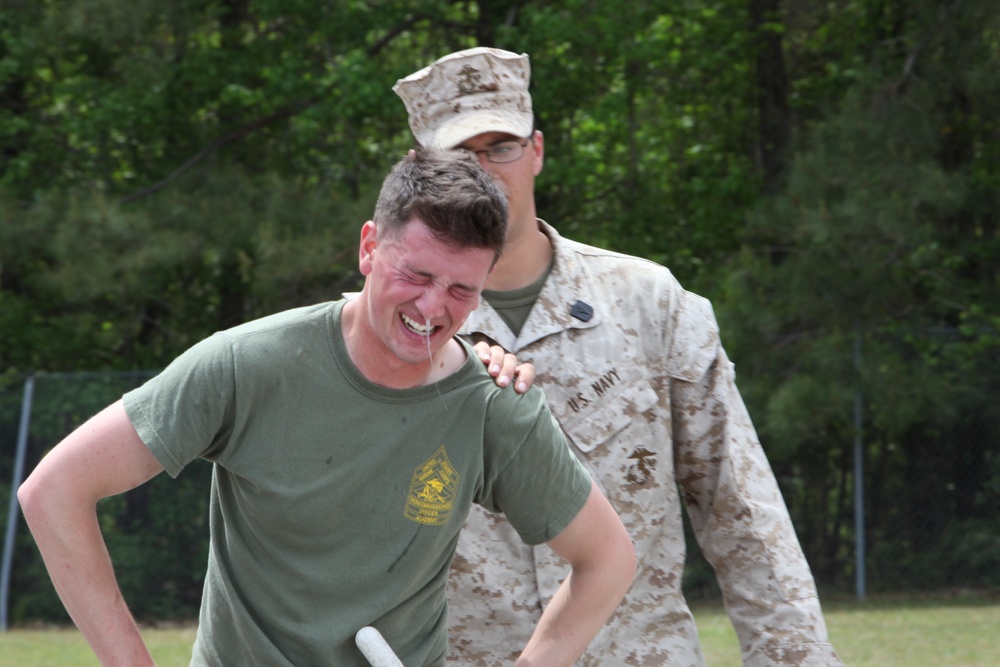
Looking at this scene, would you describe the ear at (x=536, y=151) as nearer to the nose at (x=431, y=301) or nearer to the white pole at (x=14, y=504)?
the nose at (x=431, y=301)

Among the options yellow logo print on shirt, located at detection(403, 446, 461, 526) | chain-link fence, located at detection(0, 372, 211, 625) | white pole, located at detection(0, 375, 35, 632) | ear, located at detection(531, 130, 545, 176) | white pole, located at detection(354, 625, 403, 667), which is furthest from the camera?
chain-link fence, located at detection(0, 372, 211, 625)

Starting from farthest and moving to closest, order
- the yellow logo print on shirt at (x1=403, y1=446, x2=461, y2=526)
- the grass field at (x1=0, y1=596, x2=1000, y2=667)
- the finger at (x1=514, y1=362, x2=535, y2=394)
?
the grass field at (x1=0, y1=596, x2=1000, y2=667), the finger at (x1=514, y1=362, x2=535, y2=394), the yellow logo print on shirt at (x1=403, y1=446, x2=461, y2=526)

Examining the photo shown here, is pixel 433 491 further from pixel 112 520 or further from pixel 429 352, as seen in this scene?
pixel 112 520

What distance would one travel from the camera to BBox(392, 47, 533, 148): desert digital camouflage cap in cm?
288

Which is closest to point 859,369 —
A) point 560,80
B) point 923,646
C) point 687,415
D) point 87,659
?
point 923,646

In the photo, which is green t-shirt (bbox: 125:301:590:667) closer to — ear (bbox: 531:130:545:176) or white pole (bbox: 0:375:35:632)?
ear (bbox: 531:130:545:176)

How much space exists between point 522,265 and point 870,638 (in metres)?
7.74

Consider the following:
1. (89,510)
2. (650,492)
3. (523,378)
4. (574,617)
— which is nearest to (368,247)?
(523,378)

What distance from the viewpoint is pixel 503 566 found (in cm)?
288

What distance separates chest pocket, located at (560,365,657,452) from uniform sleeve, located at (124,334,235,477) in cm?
98

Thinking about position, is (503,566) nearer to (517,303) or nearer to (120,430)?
(517,303)

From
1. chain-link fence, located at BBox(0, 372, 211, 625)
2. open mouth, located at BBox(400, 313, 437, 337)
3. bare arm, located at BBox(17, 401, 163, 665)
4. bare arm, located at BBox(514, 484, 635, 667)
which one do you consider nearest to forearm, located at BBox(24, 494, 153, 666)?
bare arm, located at BBox(17, 401, 163, 665)

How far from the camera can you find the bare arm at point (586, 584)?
7.65 ft

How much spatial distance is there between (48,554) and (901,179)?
1143 centimetres
